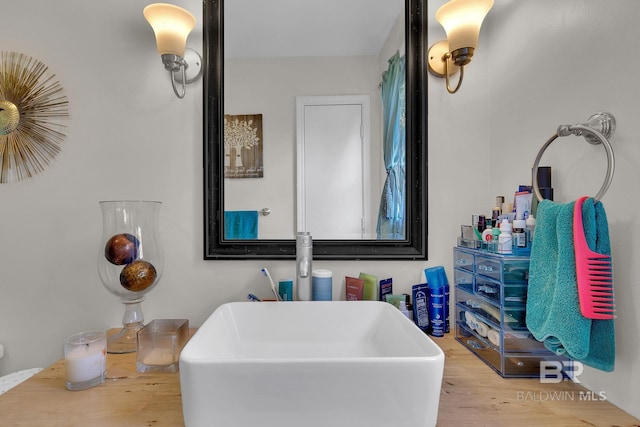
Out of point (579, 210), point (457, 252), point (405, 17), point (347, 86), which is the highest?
point (405, 17)

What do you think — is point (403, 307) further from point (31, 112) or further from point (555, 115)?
point (31, 112)

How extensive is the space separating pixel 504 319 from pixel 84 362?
3.02 ft

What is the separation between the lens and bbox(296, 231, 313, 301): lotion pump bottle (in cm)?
91

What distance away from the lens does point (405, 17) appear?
1029mm

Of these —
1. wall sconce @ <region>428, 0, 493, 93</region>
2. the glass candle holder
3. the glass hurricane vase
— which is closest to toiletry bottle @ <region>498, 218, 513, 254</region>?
wall sconce @ <region>428, 0, 493, 93</region>

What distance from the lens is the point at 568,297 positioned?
1.90 feet

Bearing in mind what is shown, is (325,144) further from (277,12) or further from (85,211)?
(85,211)

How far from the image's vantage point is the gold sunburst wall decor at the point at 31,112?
1.04 m

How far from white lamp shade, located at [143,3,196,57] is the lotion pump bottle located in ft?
2.16

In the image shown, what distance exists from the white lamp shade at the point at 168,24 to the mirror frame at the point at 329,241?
0.30 ft

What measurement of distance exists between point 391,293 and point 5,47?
147 centimetres

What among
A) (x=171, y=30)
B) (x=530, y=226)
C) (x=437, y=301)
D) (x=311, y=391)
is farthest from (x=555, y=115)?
(x=171, y=30)

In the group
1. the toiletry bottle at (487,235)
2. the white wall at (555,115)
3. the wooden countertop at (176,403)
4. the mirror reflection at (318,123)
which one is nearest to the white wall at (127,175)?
the white wall at (555,115)

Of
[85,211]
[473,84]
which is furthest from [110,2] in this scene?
[473,84]
